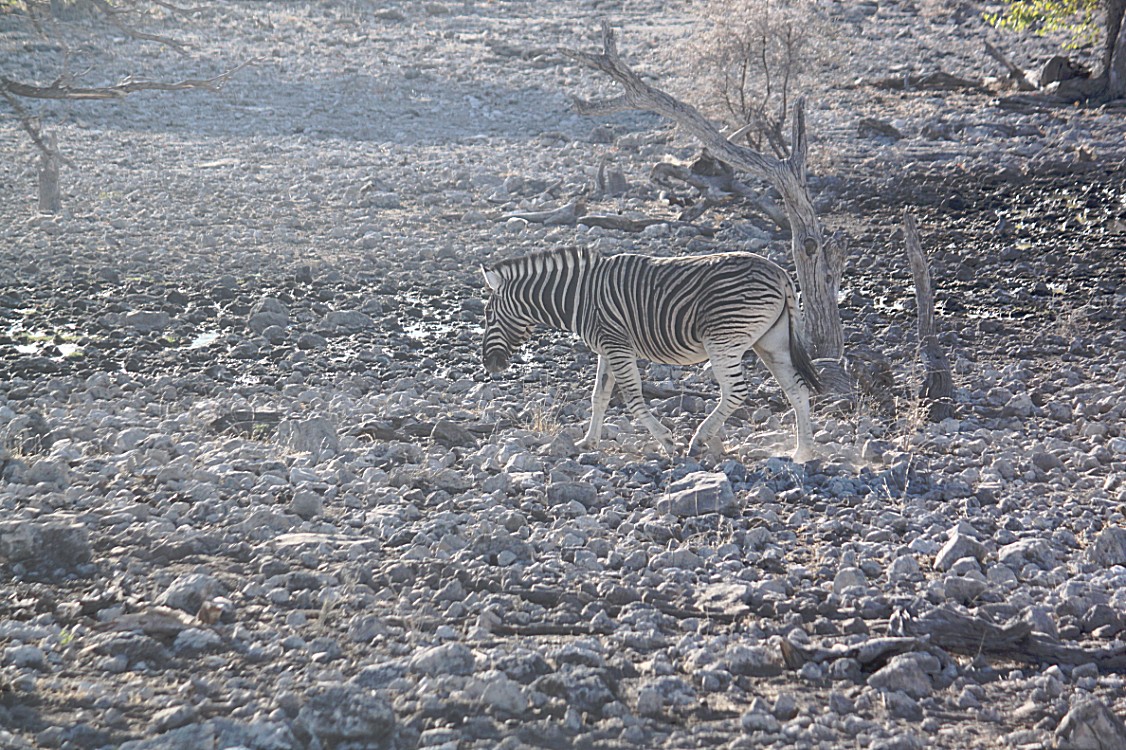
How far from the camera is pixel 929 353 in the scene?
960 centimetres

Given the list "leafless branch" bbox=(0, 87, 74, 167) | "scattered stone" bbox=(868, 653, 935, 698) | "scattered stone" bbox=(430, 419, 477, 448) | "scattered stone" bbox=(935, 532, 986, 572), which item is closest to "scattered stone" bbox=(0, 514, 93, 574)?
"scattered stone" bbox=(430, 419, 477, 448)

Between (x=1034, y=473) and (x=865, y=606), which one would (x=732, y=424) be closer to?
(x=1034, y=473)

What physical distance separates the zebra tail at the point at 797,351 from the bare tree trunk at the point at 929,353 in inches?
56.0

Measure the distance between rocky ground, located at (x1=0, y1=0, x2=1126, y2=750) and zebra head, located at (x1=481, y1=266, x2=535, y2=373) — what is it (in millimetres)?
500

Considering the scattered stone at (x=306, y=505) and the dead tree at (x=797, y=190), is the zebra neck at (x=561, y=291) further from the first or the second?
the scattered stone at (x=306, y=505)

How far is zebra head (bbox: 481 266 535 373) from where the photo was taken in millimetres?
9047

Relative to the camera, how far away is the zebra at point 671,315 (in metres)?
8.17

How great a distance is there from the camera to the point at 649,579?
6160 millimetres

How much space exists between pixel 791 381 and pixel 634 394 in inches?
43.8

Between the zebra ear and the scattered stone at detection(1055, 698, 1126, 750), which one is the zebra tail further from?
the scattered stone at detection(1055, 698, 1126, 750)

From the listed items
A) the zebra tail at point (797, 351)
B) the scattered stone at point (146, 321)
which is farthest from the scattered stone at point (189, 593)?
the scattered stone at point (146, 321)

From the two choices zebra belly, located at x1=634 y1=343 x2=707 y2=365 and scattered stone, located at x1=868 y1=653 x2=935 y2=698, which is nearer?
scattered stone, located at x1=868 y1=653 x2=935 y2=698

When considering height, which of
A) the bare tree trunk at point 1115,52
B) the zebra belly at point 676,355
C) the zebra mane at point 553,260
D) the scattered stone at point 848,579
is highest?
the bare tree trunk at point 1115,52

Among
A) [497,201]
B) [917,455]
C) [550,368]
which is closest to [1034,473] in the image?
[917,455]
